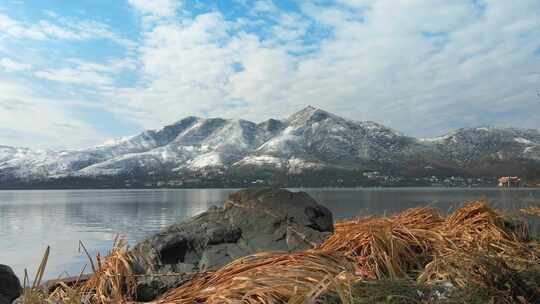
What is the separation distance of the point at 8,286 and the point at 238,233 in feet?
9.16

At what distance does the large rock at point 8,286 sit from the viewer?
4.24 metres

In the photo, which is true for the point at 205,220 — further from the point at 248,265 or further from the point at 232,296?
the point at 232,296

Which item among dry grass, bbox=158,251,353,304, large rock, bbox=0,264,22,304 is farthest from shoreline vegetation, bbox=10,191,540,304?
large rock, bbox=0,264,22,304

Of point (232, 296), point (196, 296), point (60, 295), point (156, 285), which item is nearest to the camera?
point (232, 296)

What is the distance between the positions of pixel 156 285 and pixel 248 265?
1.15 m

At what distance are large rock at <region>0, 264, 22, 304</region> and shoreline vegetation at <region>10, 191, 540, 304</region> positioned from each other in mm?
306

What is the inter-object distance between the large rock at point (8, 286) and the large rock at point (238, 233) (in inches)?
48.1

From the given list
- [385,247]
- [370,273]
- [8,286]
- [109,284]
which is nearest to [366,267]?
[370,273]

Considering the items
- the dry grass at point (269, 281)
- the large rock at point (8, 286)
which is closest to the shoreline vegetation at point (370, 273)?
the dry grass at point (269, 281)

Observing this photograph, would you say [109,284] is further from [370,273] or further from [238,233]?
[370,273]

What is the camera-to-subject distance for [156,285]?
4.44 metres

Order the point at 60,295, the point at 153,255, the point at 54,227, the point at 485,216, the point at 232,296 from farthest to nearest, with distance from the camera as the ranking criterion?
the point at 54,227 < the point at 485,216 < the point at 153,255 < the point at 60,295 < the point at 232,296

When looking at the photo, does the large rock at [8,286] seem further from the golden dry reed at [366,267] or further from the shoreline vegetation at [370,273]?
the golden dry reed at [366,267]

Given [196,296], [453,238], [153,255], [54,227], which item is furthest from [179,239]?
[54,227]
